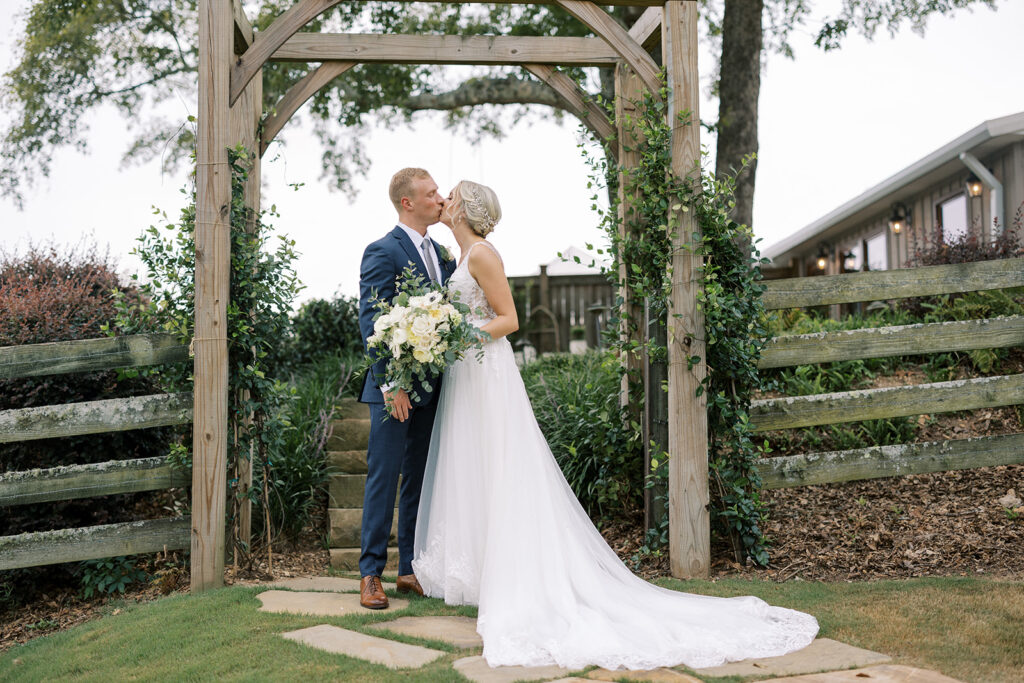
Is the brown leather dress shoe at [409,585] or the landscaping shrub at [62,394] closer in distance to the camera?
the brown leather dress shoe at [409,585]

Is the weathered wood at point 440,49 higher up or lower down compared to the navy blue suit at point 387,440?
higher up

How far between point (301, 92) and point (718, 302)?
2.96 metres

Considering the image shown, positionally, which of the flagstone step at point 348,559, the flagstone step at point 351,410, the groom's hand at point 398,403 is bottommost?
the flagstone step at point 348,559

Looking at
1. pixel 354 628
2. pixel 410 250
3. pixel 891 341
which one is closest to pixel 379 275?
pixel 410 250

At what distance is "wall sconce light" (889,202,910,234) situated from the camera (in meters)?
12.4

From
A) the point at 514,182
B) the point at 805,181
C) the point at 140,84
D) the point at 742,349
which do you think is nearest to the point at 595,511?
the point at 742,349

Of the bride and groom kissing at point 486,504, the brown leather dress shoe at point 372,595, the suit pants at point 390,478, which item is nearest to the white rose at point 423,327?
the bride and groom kissing at point 486,504

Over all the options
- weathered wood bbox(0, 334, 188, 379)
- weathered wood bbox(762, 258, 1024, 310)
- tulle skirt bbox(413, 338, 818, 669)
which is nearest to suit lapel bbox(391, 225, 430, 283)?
tulle skirt bbox(413, 338, 818, 669)

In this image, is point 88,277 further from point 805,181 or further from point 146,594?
point 805,181

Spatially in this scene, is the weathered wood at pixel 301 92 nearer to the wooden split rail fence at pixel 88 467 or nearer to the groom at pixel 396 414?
the groom at pixel 396 414

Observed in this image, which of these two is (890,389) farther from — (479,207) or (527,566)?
(479,207)

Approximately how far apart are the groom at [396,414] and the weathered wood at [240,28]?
1454 mm

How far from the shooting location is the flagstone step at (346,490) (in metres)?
5.93

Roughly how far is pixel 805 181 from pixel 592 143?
33.4 feet
